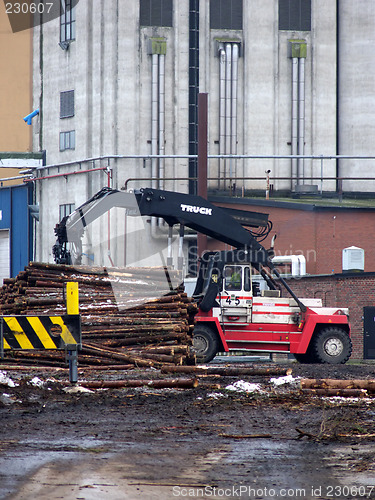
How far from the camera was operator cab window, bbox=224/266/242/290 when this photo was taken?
829 inches

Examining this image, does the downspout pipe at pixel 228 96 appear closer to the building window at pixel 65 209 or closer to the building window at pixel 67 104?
the building window at pixel 67 104

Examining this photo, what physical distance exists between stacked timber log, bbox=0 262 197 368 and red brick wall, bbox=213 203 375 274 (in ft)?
56.7

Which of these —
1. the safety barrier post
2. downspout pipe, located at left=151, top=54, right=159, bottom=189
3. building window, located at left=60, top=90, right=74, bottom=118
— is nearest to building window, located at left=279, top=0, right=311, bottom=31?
downspout pipe, located at left=151, top=54, right=159, bottom=189

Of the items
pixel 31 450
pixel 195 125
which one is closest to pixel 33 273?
pixel 31 450

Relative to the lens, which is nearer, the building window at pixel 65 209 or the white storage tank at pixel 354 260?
the white storage tank at pixel 354 260

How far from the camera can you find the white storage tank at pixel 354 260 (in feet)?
104

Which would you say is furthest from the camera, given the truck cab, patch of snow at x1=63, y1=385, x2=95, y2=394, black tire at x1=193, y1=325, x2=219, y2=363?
the truck cab

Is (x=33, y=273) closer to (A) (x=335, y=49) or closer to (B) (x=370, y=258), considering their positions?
(B) (x=370, y=258)

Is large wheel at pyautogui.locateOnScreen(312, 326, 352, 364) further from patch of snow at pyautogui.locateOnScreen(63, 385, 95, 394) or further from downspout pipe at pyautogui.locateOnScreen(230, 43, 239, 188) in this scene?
downspout pipe at pyautogui.locateOnScreen(230, 43, 239, 188)

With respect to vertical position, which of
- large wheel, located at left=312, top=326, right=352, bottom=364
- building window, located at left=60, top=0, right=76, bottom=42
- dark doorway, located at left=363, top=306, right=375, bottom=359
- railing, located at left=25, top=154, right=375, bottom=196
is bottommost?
dark doorway, located at left=363, top=306, right=375, bottom=359

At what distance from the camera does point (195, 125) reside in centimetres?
3825

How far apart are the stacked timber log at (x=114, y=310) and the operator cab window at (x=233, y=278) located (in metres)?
3.81

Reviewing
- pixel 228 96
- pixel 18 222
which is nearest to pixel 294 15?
pixel 228 96

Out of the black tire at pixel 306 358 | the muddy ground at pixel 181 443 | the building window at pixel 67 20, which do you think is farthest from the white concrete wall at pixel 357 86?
the muddy ground at pixel 181 443
